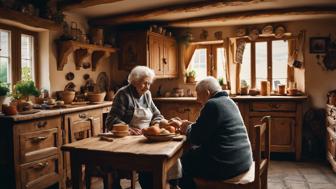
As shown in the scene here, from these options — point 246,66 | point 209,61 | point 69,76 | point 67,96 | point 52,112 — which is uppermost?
point 209,61

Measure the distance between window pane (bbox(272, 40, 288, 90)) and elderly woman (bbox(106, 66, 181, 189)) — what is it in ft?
10.9

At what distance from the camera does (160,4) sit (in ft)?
15.2

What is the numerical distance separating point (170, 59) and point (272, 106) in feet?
6.71

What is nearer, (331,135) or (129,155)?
(129,155)

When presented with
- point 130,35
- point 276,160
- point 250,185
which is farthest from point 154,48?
point 250,185

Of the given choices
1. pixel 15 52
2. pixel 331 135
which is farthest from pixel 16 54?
pixel 331 135

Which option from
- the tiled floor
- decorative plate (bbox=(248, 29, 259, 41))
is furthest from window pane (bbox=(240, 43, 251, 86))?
the tiled floor

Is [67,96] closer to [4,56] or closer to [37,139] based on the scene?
[4,56]

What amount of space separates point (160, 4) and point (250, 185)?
309cm

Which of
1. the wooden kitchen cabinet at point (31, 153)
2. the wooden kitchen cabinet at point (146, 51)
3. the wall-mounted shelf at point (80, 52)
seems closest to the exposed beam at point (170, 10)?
the wooden kitchen cabinet at point (146, 51)

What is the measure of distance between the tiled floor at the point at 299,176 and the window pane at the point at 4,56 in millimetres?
1721

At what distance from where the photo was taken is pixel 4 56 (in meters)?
3.82

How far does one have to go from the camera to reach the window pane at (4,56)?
3.79 metres

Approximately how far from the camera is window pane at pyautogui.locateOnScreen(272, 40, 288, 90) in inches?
233
